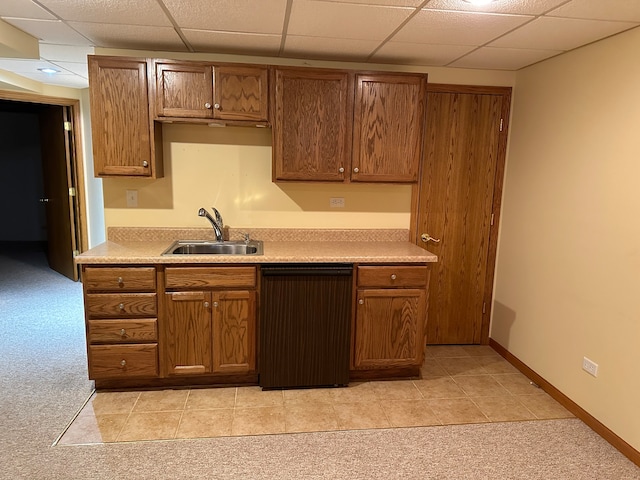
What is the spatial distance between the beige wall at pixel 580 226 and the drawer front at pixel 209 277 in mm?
1946

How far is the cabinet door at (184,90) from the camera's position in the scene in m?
2.63

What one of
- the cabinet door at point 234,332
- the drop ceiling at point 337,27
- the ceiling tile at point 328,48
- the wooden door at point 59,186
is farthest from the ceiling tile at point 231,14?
the wooden door at point 59,186

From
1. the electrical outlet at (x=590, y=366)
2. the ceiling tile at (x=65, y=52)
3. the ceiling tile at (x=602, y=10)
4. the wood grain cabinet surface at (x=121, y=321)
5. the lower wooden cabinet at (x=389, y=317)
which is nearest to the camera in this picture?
the ceiling tile at (x=602, y=10)

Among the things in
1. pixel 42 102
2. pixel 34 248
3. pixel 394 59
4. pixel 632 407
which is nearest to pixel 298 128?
pixel 394 59

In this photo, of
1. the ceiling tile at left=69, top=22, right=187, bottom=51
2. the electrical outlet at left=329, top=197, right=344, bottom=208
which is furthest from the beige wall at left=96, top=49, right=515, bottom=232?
the ceiling tile at left=69, top=22, right=187, bottom=51

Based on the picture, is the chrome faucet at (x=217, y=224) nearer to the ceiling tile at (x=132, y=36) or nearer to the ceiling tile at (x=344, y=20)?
the ceiling tile at (x=132, y=36)

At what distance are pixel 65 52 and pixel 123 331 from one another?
203 centimetres

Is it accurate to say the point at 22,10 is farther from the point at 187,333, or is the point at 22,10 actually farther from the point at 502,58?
the point at 502,58

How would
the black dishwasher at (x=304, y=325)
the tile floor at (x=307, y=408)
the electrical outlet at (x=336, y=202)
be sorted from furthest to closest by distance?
the electrical outlet at (x=336, y=202) → the black dishwasher at (x=304, y=325) → the tile floor at (x=307, y=408)

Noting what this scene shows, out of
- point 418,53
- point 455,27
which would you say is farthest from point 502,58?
point 455,27

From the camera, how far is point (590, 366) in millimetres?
2453

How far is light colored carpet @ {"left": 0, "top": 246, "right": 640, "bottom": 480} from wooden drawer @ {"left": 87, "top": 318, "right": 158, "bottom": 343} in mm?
403

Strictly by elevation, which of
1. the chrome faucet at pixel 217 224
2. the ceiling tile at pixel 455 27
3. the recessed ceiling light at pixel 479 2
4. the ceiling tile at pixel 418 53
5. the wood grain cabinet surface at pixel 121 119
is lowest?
the chrome faucet at pixel 217 224

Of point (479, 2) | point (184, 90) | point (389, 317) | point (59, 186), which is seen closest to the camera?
point (479, 2)
